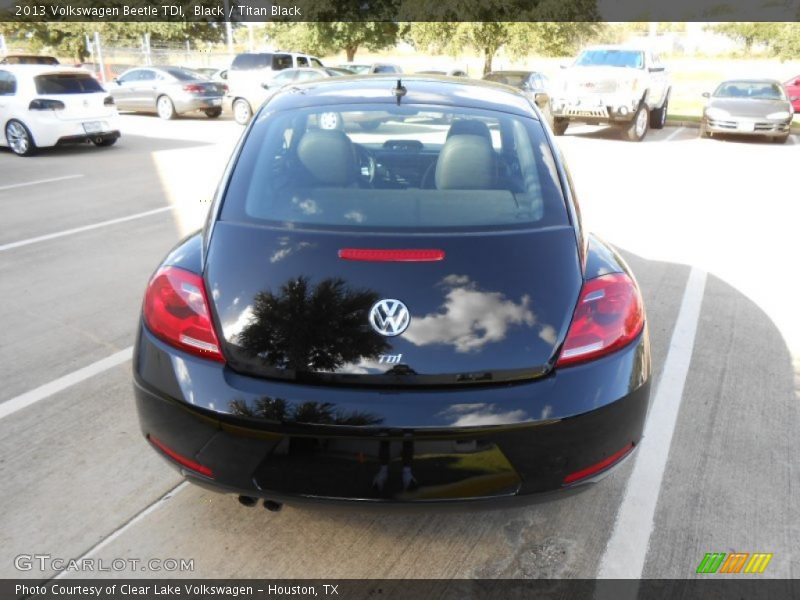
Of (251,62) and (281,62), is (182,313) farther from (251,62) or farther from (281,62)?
(251,62)

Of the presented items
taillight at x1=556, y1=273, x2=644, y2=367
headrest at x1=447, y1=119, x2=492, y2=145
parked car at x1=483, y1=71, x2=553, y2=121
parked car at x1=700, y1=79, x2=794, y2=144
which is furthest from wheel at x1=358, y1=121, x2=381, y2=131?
parked car at x1=483, y1=71, x2=553, y2=121

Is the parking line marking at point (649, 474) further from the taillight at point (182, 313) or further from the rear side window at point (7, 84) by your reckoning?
the rear side window at point (7, 84)

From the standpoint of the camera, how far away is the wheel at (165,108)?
19812 mm

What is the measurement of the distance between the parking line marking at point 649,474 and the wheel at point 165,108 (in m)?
18.2

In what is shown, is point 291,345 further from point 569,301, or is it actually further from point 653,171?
point 653,171

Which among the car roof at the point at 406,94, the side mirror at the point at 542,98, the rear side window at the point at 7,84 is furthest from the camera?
the side mirror at the point at 542,98

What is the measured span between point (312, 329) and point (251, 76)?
19.3m

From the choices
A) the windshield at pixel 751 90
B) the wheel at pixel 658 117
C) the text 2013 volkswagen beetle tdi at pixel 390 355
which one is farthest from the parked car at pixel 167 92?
the text 2013 volkswagen beetle tdi at pixel 390 355

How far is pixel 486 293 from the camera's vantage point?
7.07ft

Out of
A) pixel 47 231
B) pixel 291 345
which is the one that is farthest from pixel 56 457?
pixel 47 231

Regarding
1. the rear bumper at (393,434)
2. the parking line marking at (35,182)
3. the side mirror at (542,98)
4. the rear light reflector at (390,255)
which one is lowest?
the parking line marking at (35,182)

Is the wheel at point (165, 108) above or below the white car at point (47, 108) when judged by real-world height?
below

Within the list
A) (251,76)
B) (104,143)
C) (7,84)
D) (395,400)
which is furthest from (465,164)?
(251,76)

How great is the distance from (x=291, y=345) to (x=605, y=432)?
103 centimetres
